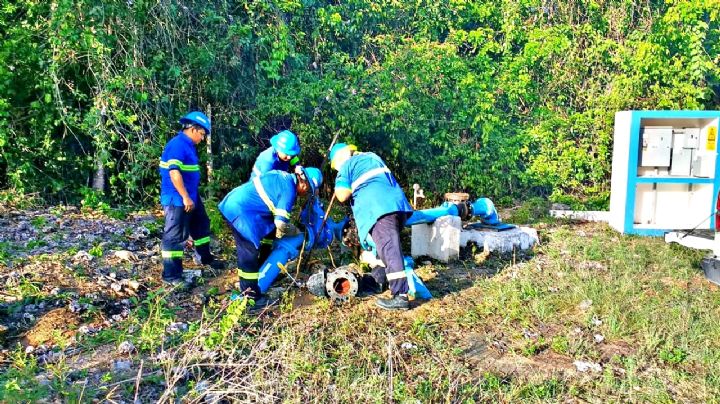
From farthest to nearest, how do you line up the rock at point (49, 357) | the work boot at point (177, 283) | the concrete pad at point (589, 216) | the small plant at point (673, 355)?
the concrete pad at point (589, 216)
the work boot at point (177, 283)
the small plant at point (673, 355)
the rock at point (49, 357)

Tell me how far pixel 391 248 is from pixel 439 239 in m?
1.64

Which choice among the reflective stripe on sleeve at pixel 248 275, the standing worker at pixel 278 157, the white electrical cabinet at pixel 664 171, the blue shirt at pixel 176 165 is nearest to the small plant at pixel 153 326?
the reflective stripe on sleeve at pixel 248 275

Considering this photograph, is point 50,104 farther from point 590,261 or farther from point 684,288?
point 684,288

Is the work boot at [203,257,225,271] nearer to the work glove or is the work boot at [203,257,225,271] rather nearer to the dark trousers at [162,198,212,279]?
the dark trousers at [162,198,212,279]

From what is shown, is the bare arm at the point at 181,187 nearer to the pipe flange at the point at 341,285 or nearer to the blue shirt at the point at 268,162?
the blue shirt at the point at 268,162

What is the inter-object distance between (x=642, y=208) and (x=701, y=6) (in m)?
3.40

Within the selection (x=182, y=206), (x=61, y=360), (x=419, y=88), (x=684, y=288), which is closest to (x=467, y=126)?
(x=419, y=88)

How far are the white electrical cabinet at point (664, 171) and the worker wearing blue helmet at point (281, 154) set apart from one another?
4.69 m

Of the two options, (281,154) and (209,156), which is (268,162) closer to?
(281,154)

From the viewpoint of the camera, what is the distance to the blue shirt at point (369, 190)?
5055 mm

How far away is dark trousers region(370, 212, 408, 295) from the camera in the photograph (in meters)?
4.92

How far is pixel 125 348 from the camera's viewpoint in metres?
3.83

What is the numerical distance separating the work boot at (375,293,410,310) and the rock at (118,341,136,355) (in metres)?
2.06

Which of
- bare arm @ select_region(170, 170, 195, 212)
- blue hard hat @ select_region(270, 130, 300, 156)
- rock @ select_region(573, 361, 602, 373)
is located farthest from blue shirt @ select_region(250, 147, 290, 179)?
rock @ select_region(573, 361, 602, 373)
